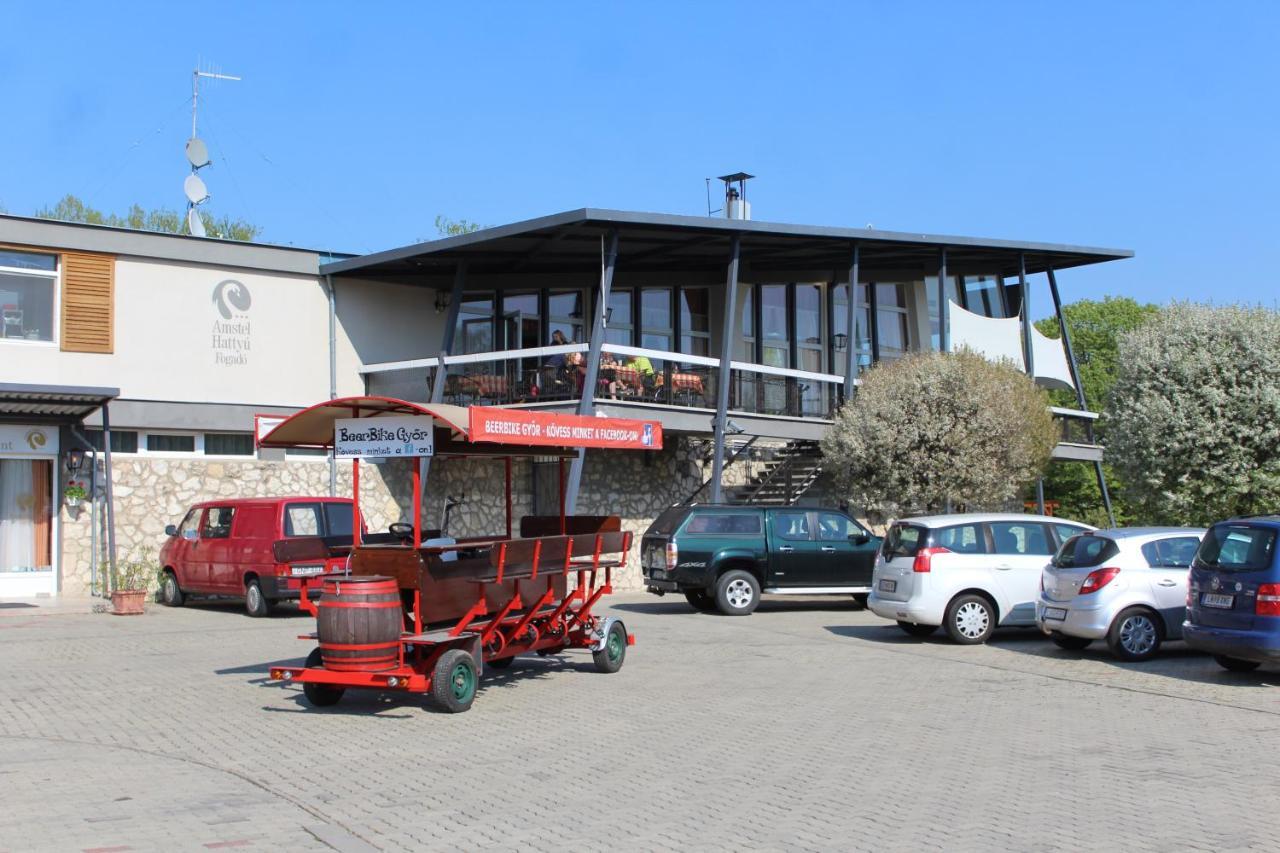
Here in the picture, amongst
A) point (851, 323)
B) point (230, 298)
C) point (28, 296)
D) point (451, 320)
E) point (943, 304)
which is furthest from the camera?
point (943, 304)

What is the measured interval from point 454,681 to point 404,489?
14159 millimetres

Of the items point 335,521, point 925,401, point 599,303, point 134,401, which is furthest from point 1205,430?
point 134,401

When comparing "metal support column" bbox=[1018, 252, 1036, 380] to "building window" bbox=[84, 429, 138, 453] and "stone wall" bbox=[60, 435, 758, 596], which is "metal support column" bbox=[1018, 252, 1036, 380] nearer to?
"stone wall" bbox=[60, 435, 758, 596]

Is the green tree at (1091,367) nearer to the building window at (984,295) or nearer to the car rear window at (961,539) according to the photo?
the building window at (984,295)

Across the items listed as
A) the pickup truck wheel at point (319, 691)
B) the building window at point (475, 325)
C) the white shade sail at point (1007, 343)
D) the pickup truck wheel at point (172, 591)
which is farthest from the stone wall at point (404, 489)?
the pickup truck wheel at point (319, 691)

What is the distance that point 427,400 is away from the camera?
973 inches

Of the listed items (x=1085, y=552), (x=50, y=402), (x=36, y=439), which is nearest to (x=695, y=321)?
(x=36, y=439)

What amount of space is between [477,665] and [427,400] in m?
14.4

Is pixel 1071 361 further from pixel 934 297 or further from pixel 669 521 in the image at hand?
pixel 669 521

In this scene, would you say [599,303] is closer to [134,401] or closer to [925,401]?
[925,401]

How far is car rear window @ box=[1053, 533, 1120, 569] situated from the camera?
556 inches

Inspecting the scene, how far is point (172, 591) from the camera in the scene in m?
20.2

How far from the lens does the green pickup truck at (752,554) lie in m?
19.0

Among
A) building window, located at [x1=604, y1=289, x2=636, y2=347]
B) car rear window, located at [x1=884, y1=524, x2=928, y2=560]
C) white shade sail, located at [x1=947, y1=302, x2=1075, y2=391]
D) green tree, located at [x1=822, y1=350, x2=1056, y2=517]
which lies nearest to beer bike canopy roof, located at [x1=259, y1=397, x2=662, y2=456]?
car rear window, located at [x1=884, y1=524, x2=928, y2=560]
